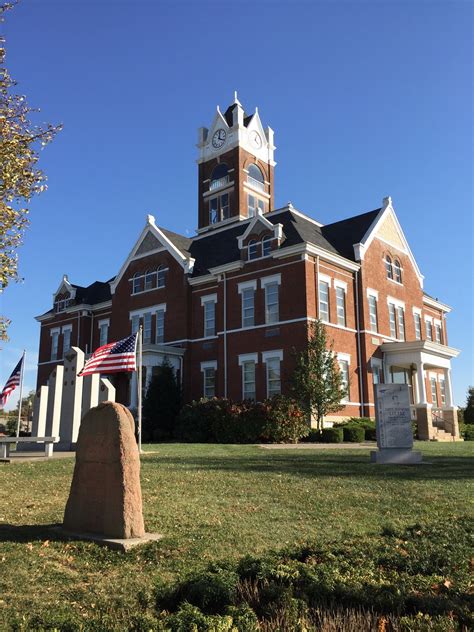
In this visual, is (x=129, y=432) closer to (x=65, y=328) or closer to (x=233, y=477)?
(x=233, y=477)

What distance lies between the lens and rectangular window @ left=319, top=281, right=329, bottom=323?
98.2ft

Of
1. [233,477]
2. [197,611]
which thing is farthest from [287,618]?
[233,477]

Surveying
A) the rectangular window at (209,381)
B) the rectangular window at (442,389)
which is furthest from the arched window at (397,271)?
the rectangular window at (209,381)

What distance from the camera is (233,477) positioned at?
37.3 ft

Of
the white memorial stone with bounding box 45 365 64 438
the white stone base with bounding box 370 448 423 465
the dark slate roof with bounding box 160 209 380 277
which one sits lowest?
the white stone base with bounding box 370 448 423 465

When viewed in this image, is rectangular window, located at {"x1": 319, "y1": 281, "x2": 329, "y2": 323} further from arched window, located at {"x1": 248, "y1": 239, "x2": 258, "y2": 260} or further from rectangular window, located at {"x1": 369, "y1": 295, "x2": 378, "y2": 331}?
arched window, located at {"x1": 248, "y1": 239, "x2": 258, "y2": 260}

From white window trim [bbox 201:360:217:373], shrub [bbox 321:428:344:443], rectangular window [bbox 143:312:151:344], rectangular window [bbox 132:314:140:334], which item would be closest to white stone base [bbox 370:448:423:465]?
shrub [bbox 321:428:344:443]

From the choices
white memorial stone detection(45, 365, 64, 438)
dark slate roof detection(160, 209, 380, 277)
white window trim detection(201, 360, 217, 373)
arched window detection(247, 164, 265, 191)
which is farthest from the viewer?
arched window detection(247, 164, 265, 191)

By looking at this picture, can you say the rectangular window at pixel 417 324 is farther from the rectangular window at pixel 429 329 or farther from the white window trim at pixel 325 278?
the white window trim at pixel 325 278

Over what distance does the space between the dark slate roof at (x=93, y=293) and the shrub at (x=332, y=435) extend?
23326mm

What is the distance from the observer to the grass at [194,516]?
494cm

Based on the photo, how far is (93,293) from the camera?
152ft

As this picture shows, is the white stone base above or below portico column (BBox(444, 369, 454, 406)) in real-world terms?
below

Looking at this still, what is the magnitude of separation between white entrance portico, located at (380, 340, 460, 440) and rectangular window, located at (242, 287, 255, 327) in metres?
8.01
